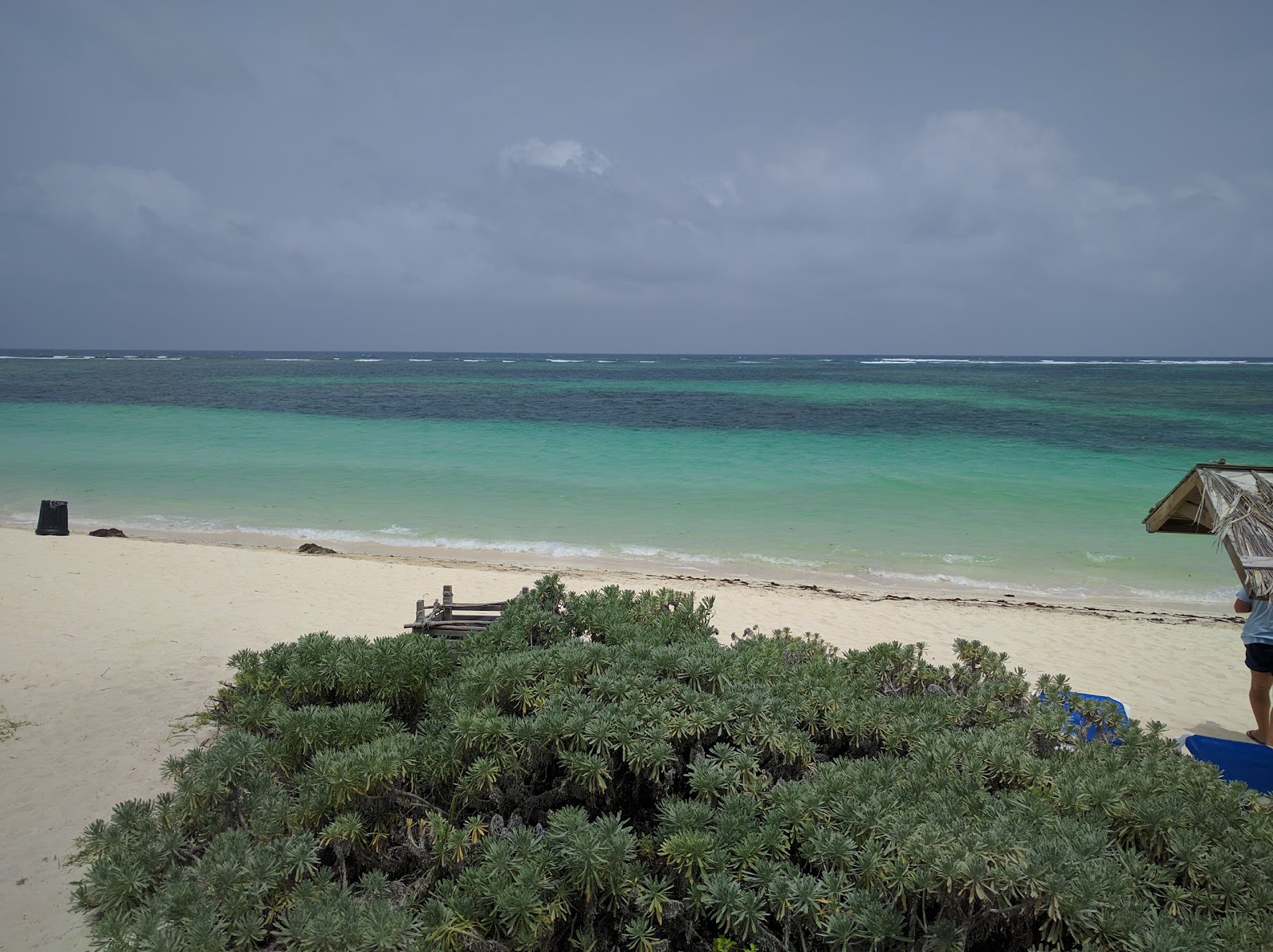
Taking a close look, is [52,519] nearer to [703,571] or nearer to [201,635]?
[201,635]

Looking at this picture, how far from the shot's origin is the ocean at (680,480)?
11.8 meters

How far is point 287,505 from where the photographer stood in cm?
1505

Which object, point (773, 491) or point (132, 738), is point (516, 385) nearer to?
point (773, 491)

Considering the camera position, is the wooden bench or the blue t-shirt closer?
the blue t-shirt

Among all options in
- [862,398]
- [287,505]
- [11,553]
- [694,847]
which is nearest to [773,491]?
[287,505]

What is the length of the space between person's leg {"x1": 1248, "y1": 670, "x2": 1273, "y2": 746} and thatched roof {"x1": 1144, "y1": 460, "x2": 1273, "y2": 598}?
1.36 metres

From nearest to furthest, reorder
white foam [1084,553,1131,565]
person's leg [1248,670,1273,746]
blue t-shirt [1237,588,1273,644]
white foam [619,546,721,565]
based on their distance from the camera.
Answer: blue t-shirt [1237,588,1273,644]
person's leg [1248,670,1273,746]
white foam [619,546,721,565]
white foam [1084,553,1131,565]

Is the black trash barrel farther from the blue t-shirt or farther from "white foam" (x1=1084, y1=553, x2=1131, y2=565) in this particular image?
"white foam" (x1=1084, y1=553, x2=1131, y2=565)

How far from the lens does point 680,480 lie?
1833cm

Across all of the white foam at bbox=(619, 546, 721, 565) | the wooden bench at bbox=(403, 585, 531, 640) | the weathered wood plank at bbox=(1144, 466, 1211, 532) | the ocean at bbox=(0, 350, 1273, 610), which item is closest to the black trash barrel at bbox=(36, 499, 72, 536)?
the ocean at bbox=(0, 350, 1273, 610)

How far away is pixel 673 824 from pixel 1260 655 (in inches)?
199

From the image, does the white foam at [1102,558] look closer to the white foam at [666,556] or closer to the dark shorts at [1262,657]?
the white foam at [666,556]

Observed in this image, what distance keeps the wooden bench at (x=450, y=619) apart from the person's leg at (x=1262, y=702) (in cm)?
539

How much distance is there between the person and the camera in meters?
5.16
